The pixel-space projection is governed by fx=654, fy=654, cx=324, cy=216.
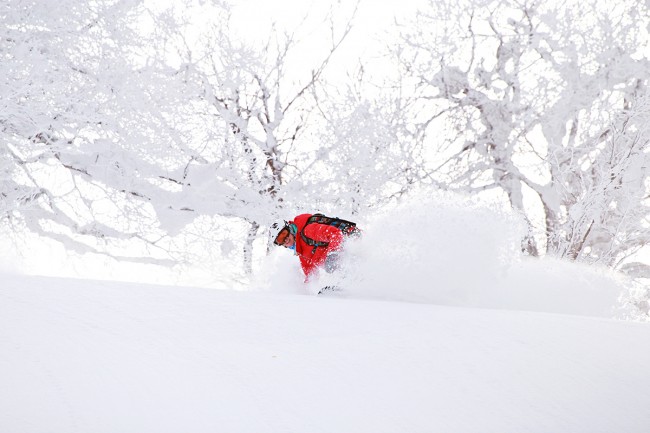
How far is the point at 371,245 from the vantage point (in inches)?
262

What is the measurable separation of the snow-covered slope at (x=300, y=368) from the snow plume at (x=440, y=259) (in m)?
1.38

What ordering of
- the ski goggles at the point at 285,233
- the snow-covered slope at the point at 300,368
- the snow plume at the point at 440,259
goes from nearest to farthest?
the snow-covered slope at the point at 300,368, the snow plume at the point at 440,259, the ski goggles at the point at 285,233

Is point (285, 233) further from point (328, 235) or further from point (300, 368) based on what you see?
point (300, 368)

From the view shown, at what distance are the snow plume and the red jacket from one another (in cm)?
14

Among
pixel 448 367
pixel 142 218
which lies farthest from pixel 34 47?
pixel 448 367

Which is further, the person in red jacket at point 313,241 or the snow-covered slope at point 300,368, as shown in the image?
the person in red jacket at point 313,241

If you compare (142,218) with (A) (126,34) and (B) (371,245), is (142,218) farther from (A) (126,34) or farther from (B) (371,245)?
(B) (371,245)

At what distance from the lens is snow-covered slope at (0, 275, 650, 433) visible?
119 inches

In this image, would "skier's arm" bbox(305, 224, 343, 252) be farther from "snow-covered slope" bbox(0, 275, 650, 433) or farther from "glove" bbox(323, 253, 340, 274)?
"snow-covered slope" bbox(0, 275, 650, 433)

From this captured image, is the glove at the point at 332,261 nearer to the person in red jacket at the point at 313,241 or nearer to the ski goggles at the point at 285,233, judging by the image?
the person in red jacket at the point at 313,241

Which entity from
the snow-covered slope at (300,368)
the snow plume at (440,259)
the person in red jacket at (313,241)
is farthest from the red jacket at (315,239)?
the snow-covered slope at (300,368)

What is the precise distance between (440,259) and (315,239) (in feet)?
4.25

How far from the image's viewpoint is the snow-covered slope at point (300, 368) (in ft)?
9.89

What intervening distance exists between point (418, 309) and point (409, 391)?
1766 millimetres
